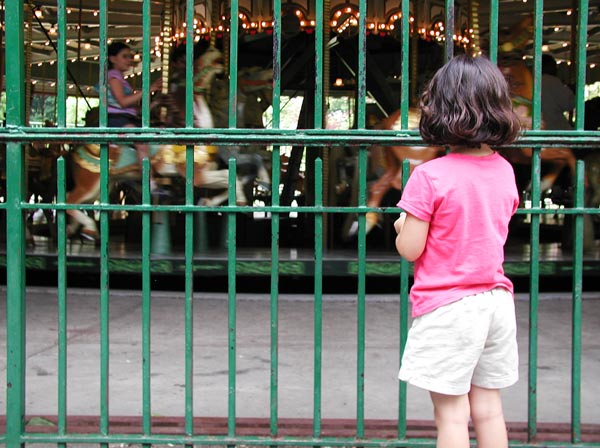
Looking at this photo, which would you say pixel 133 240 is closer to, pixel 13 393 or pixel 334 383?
pixel 334 383

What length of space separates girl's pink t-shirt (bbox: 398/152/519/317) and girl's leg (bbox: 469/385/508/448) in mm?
339

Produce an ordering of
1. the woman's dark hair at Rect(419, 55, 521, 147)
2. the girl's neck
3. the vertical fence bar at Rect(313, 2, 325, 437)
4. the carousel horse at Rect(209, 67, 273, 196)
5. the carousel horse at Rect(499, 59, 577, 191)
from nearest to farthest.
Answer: the woman's dark hair at Rect(419, 55, 521, 147), the girl's neck, the vertical fence bar at Rect(313, 2, 325, 437), the carousel horse at Rect(499, 59, 577, 191), the carousel horse at Rect(209, 67, 273, 196)

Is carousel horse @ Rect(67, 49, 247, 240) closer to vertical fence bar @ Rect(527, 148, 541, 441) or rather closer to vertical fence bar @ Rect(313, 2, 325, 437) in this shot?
vertical fence bar @ Rect(313, 2, 325, 437)

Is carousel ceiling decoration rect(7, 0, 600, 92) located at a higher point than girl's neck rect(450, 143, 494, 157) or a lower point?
higher

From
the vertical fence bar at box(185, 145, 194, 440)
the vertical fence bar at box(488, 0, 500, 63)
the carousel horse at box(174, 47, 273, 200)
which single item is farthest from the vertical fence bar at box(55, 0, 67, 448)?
the carousel horse at box(174, 47, 273, 200)

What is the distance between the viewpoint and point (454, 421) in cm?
233

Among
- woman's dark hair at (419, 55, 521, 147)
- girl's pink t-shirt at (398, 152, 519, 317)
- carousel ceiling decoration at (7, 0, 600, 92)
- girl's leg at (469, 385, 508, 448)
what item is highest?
carousel ceiling decoration at (7, 0, 600, 92)

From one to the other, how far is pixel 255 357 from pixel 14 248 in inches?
96.2

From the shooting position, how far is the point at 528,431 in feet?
9.67

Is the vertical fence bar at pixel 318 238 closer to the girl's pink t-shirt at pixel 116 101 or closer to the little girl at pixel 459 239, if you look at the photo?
the little girl at pixel 459 239

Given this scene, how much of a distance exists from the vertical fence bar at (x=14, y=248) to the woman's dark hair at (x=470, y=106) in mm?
1598

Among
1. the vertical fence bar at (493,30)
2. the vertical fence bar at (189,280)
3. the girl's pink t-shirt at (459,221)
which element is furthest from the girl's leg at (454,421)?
the vertical fence bar at (493,30)

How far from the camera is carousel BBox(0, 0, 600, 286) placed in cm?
765

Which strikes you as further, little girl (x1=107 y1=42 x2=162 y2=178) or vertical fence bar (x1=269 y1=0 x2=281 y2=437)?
little girl (x1=107 y1=42 x2=162 y2=178)
